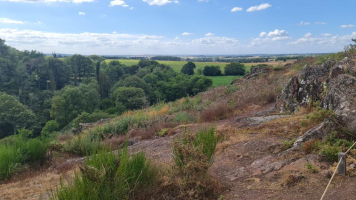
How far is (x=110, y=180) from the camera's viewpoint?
331 cm

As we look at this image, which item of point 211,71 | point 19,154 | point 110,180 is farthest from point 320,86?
point 211,71

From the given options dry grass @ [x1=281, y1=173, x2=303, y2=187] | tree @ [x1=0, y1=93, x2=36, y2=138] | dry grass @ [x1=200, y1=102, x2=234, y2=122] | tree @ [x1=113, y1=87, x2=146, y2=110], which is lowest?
tree @ [x1=0, y1=93, x2=36, y2=138]

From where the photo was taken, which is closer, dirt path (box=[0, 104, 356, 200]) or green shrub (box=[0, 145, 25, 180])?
dirt path (box=[0, 104, 356, 200])

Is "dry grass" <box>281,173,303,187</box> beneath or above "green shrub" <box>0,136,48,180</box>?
above

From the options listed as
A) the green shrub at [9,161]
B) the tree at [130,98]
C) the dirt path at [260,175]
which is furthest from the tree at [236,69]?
the green shrub at [9,161]

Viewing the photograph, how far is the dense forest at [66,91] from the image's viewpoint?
43219mm

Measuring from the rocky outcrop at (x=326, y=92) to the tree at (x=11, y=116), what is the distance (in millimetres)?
44633

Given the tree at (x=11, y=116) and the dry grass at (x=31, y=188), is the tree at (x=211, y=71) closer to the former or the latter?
the tree at (x=11, y=116)

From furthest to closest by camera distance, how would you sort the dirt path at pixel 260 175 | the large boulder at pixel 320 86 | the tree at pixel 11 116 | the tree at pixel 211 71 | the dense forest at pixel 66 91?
the tree at pixel 211 71, the dense forest at pixel 66 91, the tree at pixel 11 116, the large boulder at pixel 320 86, the dirt path at pixel 260 175

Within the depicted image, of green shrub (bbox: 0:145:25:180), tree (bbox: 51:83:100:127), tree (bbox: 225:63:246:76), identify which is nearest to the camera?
green shrub (bbox: 0:145:25:180)

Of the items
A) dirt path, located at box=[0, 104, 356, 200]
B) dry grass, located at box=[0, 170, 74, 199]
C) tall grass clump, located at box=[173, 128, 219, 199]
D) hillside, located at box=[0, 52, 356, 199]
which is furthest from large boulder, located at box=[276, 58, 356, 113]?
dry grass, located at box=[0, 170, 74, 199]

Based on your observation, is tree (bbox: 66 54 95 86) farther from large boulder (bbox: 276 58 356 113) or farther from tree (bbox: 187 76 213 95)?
large boulder (bbox: 276 58 356 113)

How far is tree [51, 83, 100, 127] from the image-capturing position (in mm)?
46062

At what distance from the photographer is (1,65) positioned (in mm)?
57625
